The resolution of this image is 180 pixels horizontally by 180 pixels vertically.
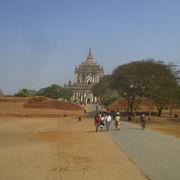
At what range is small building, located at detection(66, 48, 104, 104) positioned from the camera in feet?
499

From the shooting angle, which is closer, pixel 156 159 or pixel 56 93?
pixel 156 159

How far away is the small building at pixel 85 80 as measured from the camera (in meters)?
152

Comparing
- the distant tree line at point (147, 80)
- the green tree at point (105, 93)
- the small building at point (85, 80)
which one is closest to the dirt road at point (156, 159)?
the distant tree line at point (147, 80)

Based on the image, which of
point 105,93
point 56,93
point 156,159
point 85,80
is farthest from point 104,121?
point 85,80

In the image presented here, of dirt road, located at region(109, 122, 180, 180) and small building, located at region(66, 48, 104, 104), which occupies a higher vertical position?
small building, located at region(66, 48, 104, 104)

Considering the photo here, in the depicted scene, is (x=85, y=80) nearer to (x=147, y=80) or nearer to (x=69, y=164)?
(x=147, y=80)

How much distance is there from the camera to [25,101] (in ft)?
366

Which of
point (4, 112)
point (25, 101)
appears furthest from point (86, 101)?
point (4, 112)

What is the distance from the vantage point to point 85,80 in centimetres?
15388

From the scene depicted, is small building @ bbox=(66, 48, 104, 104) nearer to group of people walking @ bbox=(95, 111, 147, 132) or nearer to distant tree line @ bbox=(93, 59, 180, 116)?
distant tree line @ bbox=(93, 59, 180, 116)

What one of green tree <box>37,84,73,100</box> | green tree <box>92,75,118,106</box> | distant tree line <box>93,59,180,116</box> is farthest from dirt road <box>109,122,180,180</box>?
green tree <box>37,84,73,100</box>

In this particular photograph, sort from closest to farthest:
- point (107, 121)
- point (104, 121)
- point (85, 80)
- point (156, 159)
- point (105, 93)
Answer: point (156, 159) < point (107, 121) < point (104, 121) < point (105, 93) < point (85, 80)

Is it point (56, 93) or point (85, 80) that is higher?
point (85, 80)

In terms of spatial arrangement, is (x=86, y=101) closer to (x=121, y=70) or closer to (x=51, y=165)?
(x=121, y=70)
